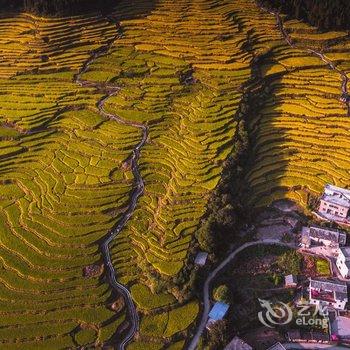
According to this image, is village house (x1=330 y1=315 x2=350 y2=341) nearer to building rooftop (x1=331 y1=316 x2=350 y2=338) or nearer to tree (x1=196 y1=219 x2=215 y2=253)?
building rooftop (x1=331 y1=316 x2=350 y2=338)

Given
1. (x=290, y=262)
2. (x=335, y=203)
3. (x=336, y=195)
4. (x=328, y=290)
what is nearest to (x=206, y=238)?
(x=290, y=262)

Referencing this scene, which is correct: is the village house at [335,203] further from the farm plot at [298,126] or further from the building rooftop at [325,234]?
the building rooftop at [325,234]

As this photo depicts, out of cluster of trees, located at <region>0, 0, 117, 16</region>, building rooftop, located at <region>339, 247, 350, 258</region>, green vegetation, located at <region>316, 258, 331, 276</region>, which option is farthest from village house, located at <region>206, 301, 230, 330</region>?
cluster of trees, located at <region>0, 0, 117, 16</region>

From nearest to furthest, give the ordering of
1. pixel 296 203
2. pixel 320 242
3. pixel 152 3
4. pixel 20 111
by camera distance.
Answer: pixel 320 242 → pixel 296 203 → pixel 20 111 → pixel 152 3

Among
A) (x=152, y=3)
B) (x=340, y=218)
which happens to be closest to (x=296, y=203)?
(x=340, y=218)

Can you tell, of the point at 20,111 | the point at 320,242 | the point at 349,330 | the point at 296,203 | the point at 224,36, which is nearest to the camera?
the point at 349,330

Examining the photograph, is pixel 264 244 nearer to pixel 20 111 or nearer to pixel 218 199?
pixel 218 199

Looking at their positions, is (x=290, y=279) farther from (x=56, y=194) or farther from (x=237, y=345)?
(x=56, y=194)

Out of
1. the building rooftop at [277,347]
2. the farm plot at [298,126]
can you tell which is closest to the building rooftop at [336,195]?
the farm plot at [298,126]
